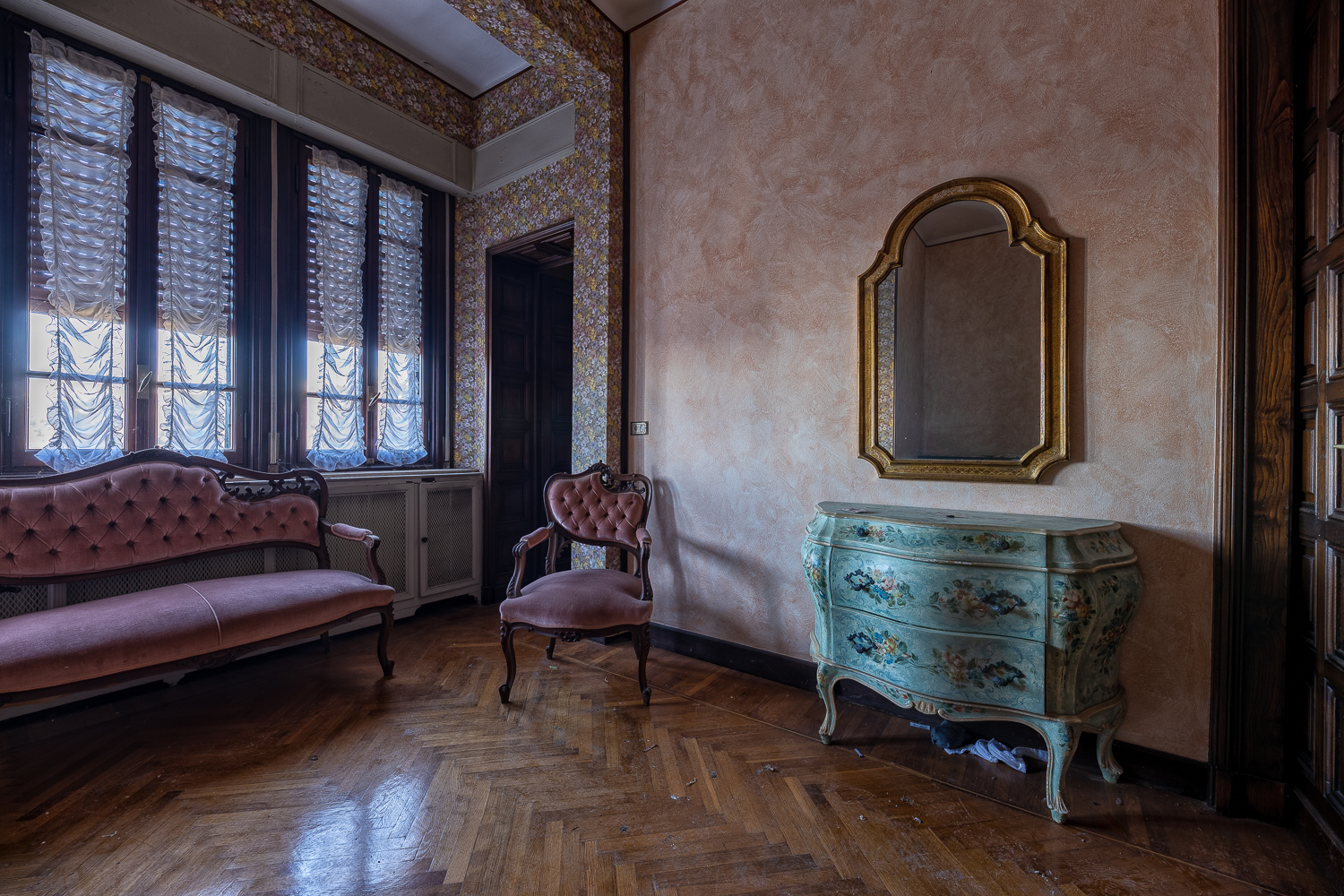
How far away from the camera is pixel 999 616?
6.04ft

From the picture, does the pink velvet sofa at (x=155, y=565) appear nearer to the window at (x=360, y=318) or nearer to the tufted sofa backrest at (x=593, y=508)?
the window at (x=360, y=318)

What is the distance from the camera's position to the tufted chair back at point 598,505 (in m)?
3.14

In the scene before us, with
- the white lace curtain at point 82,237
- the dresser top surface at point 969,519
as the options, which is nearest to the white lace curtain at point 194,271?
the white lace curtain at point 82,237

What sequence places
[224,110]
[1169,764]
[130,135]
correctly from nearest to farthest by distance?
[1169,764] < [130,135] < [224,110]

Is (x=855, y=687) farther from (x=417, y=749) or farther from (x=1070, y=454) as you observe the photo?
(x=417, y=749)

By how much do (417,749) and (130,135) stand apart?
3.40 meters

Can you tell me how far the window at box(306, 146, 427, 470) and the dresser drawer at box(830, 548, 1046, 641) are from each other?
336 centimetres

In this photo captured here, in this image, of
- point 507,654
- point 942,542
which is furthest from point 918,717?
point 507,654

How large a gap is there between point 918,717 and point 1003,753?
342 millimetres

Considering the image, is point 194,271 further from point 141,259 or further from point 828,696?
point 828,696

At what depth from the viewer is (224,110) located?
3.22 m

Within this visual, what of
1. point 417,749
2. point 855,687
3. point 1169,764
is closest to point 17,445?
point 417,749

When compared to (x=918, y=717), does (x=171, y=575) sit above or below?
above

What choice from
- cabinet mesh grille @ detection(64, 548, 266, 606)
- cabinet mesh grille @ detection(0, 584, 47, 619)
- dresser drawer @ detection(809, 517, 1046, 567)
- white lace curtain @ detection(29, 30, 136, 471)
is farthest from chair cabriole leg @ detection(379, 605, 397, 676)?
dresser drawer @ detection(809, 517, 1046, 567)
